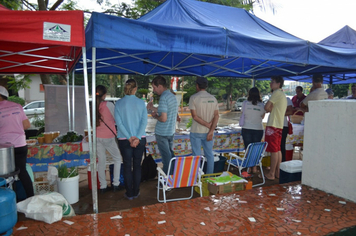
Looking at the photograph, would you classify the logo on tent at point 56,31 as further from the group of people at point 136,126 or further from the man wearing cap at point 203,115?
the man wearing cap at point 203,115

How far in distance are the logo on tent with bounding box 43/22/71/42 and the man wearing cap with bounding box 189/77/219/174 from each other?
2.04 m

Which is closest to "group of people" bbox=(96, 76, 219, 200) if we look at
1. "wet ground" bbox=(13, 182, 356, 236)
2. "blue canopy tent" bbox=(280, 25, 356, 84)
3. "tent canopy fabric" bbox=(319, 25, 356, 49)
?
"wet ground" bbox=(13, 182, 356, 236)

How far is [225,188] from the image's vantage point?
379 cm

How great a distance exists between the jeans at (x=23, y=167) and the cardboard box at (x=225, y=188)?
2411 millimetres

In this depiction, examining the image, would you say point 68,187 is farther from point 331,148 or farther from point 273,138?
point 331,148

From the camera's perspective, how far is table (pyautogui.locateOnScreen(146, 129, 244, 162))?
16.4 feet

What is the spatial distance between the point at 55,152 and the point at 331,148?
4406 millimetres

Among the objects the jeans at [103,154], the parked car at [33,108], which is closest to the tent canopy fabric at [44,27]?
the jeans at [103,154]

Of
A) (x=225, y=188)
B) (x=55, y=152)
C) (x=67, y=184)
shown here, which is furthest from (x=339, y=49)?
(x=55, y=152)

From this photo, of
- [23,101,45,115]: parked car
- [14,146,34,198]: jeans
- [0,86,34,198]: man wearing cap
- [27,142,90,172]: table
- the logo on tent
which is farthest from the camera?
[23,101,45,115]: parked car

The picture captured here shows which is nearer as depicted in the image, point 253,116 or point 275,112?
point 275,112

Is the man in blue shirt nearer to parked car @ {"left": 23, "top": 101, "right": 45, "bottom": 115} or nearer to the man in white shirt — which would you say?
the man in white shirt

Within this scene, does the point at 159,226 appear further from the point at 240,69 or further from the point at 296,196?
the point at 240,69

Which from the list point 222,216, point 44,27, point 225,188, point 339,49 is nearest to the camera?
point 44,27
